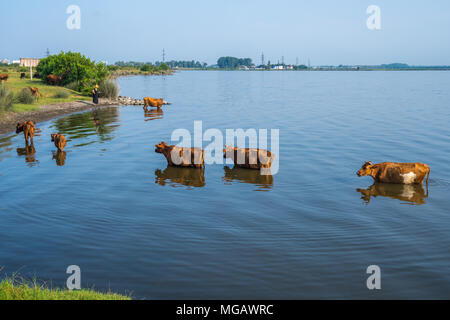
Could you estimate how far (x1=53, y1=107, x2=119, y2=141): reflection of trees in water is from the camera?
2862 cm

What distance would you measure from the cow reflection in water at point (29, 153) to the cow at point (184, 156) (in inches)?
239

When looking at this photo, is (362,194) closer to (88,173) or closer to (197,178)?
(197,178)

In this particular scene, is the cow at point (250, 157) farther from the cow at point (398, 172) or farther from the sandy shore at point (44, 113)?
the sandy shore at point (44, 113)

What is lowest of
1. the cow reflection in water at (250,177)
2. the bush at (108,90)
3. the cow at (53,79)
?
the cow reflection in water at (250,177)

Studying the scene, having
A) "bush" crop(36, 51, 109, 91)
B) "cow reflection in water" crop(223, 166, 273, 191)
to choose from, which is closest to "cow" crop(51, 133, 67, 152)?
"cow reflection in water" crop(223, 166, 273, 191)

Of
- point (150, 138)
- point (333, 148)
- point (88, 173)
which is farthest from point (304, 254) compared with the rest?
point (150, 138)

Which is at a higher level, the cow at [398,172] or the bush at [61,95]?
the bush at [61,95]

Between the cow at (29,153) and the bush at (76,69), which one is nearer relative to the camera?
the cow at (29,153)

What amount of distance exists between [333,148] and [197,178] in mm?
9558

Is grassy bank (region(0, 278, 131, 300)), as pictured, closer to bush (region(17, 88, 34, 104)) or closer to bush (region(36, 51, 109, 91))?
bush (region(17, 88, 34, 104))

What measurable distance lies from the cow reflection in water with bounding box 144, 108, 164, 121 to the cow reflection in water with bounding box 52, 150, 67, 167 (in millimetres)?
15345

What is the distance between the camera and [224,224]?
41.5 feet

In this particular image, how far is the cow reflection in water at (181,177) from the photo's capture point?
17.1m

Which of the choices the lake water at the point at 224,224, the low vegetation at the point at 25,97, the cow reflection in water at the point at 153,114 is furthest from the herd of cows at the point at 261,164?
the low vegetation at the point at 25,97
